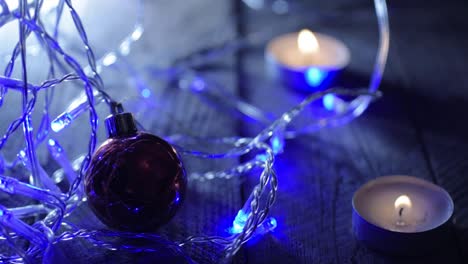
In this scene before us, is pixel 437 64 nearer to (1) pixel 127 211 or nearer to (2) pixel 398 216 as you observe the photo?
(2) pixel 398 216

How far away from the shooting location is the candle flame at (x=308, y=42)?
0.91 m

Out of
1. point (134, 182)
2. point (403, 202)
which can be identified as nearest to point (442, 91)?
point (403, 202)

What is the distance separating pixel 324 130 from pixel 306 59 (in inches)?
7.0

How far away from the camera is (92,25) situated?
2.83ft

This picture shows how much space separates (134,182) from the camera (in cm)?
53

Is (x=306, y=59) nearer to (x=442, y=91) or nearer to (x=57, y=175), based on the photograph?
(x=442, y=91)

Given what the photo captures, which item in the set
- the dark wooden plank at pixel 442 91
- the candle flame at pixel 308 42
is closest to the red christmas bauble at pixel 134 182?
the dark wooden plank at pixel 442 91

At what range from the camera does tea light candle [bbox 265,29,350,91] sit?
859 millimetres

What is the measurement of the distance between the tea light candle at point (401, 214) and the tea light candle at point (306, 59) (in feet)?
0.86

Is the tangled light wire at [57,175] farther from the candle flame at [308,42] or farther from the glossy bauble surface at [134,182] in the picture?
the candle flame at [308,42]

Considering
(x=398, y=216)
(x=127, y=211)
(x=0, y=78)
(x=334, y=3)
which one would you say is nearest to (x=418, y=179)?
(x=398, y=216)

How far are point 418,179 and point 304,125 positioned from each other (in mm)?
204

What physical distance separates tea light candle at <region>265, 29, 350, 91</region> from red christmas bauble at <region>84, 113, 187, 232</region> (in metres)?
0.35

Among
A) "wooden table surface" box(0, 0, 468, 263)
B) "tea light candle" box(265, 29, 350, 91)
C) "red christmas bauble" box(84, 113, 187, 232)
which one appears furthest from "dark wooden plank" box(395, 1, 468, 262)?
"red christmas bauble" box(84, 113, 187, 232)
